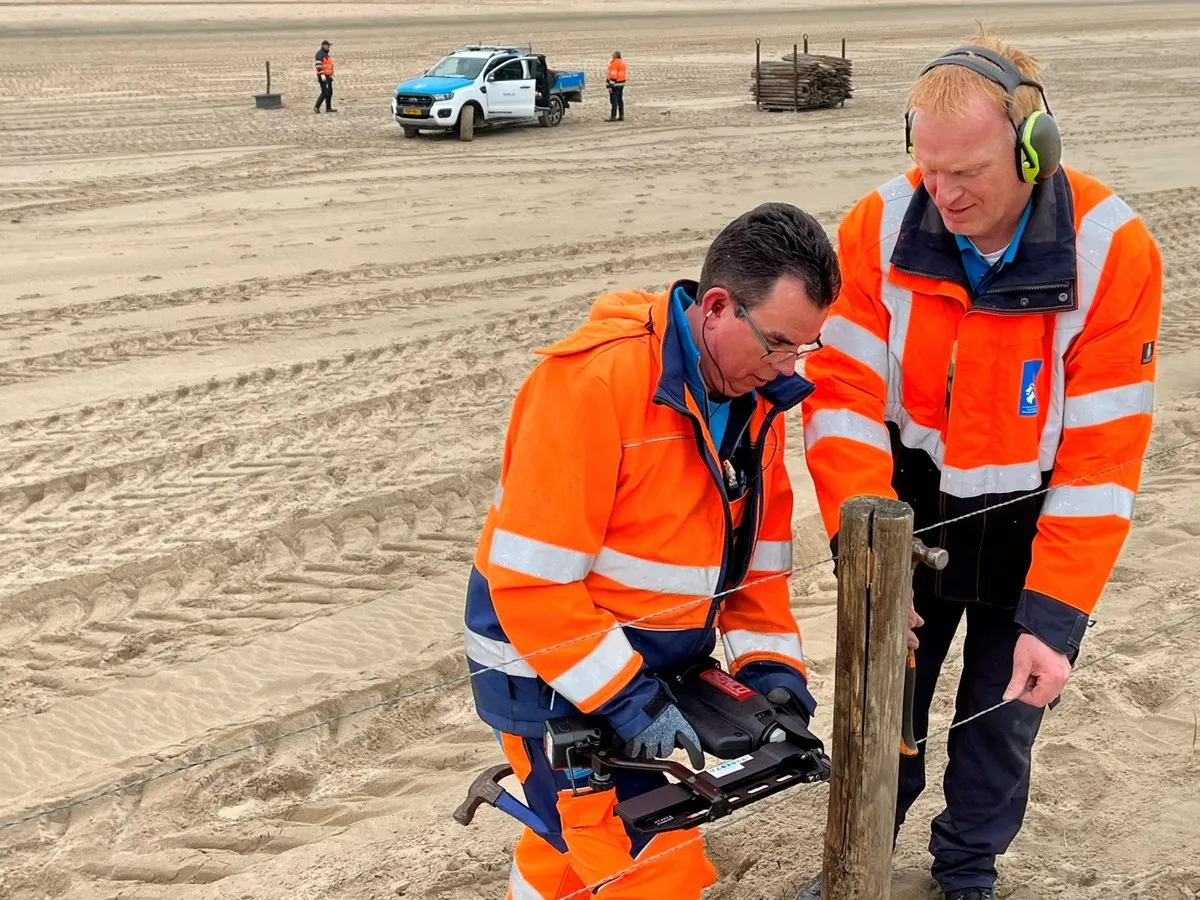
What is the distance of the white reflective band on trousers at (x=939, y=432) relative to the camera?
2924 mm

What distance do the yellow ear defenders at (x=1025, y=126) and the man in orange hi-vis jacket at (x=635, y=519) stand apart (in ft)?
1.64

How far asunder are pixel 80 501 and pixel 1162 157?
14464 mm

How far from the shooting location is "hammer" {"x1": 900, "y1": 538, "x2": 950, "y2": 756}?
2.86 m

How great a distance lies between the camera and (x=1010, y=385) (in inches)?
117

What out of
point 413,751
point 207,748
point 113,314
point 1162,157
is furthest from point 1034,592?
point 1162,157

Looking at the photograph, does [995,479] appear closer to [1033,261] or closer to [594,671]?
[1033,261]

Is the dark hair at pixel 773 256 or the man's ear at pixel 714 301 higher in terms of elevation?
the dark hair at pixel 773 256

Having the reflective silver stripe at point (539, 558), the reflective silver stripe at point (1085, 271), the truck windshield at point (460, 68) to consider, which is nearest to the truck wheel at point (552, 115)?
the truck windshield at point (460, 68)

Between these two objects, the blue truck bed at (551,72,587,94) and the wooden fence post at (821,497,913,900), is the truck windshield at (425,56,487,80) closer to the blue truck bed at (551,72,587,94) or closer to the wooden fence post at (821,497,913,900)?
the blue truck bed at (551,72,587,94)

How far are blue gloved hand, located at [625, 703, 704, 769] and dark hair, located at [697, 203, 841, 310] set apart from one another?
0.93m

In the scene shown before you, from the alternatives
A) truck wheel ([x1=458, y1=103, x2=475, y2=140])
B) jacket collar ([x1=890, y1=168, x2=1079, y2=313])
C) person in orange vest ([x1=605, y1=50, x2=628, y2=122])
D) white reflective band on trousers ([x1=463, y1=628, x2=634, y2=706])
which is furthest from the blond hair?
person in orange vest ([x1=605, y1=50, x2=628, y2=122])

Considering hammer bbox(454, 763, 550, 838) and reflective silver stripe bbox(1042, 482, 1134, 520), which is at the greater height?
reflective silver stripe bbox(1042, 482, 1134, 520)

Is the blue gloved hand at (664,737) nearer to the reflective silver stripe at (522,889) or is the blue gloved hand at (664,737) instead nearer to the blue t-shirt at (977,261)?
the reflective silver stripe at (522,889)

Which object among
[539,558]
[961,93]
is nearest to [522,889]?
[539,558]
